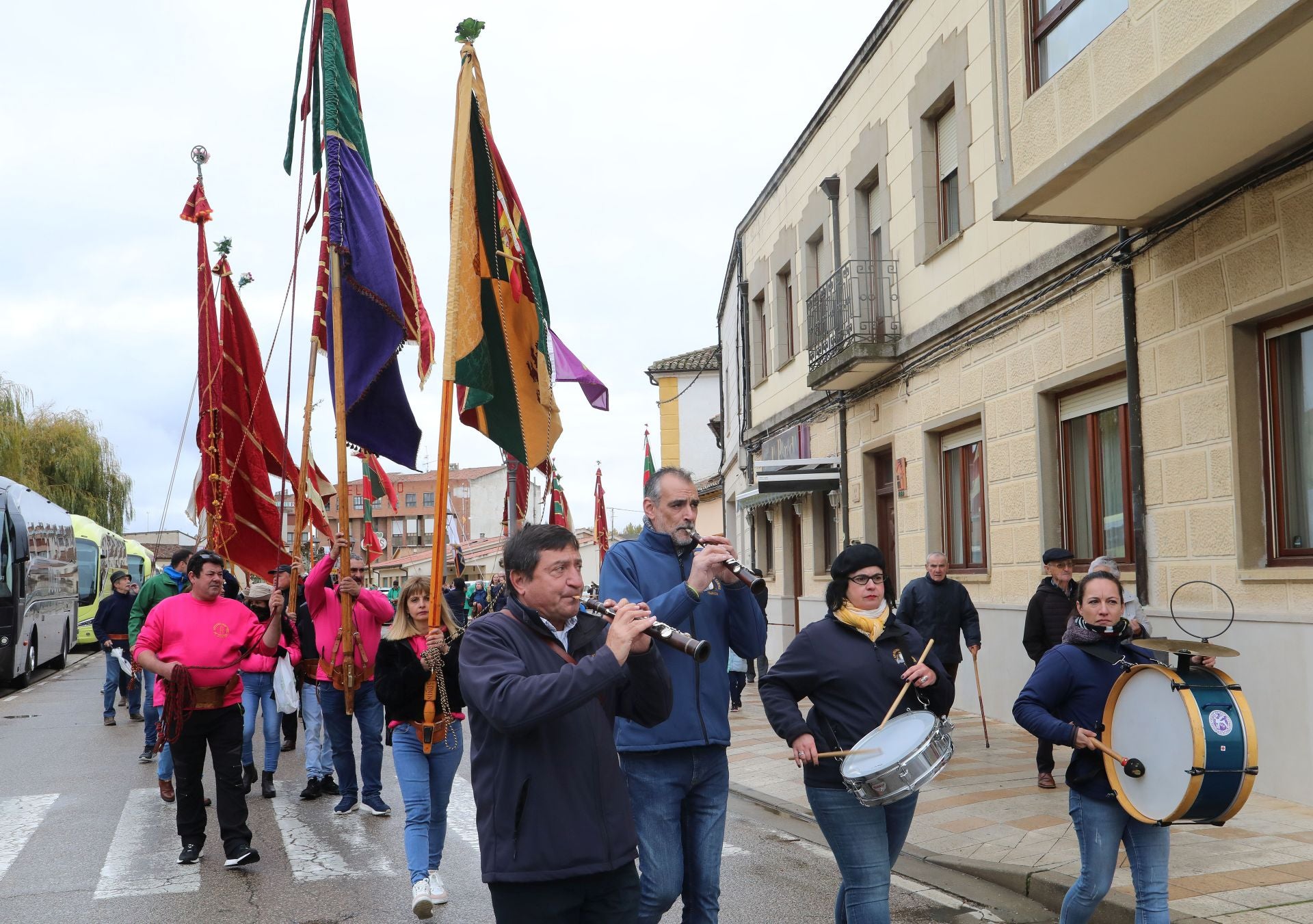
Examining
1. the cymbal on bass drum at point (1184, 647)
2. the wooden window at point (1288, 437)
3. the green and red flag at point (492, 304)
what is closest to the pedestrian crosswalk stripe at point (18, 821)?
the green and red flag at point (492, 304)

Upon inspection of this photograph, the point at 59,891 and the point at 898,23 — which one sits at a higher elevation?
the point at 898,23

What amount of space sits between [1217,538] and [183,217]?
9997 mm

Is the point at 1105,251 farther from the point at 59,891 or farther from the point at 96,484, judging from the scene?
the point at 96,484

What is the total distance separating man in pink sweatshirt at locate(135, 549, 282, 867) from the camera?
7215mm

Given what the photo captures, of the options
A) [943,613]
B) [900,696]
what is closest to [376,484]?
[943,613]

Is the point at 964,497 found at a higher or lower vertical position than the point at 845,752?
higher

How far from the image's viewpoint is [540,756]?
333 centimetres

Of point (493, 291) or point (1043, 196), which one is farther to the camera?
point (1043, 196)

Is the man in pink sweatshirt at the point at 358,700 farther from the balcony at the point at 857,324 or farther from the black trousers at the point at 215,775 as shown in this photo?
the balcony at the point at 857,324

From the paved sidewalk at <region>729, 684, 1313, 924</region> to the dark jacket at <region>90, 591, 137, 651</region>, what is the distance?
8714 mm

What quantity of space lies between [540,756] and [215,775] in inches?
186

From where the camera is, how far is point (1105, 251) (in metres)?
10.4

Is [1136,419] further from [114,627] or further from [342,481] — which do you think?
[114,627]

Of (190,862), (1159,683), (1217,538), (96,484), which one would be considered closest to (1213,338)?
(1217,538)
